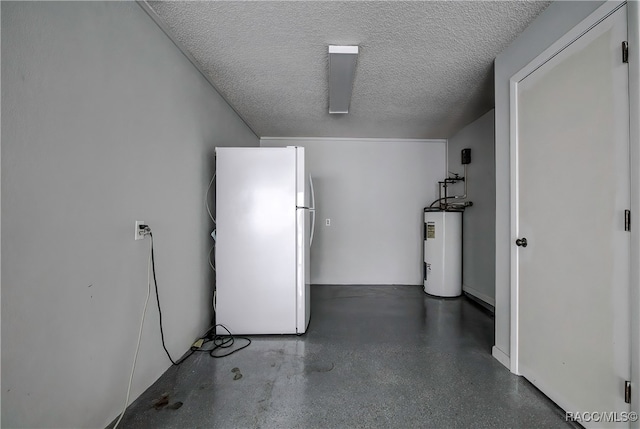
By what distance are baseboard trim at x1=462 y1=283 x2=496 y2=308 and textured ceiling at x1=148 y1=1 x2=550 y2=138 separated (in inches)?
86.4

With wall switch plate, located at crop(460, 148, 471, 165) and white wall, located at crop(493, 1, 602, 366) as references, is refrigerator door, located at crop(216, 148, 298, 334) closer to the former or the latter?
white wall, located at crop(493, 1, 602, 366)

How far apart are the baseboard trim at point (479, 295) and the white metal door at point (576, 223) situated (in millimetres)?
1392

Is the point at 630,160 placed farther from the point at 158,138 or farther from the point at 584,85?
the point at 158,138

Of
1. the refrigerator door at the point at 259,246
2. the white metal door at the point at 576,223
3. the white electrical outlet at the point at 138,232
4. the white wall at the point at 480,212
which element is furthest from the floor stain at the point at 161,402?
the white wall at the point at 480,212

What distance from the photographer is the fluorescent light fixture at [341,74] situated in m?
1.76

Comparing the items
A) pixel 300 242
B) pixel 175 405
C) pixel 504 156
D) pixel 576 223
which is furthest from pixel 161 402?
pixel 504 156

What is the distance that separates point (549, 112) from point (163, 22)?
2.39 m

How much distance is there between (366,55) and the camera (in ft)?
6.13

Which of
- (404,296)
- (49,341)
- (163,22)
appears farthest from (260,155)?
(404,296)

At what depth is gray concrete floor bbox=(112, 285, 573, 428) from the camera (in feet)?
4.32

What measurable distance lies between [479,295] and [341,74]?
301cm

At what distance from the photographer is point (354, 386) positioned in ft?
5.16

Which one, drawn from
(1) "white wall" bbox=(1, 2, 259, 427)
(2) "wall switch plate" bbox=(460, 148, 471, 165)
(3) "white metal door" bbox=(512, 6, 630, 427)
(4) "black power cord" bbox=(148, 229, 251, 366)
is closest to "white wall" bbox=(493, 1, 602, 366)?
(3) "white metal door" bbox=(512, 6, 630, 427)

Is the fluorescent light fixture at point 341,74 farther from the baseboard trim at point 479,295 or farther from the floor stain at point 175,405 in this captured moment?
the baseboard trim at point 479,295
